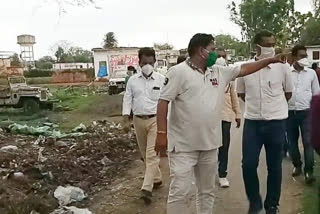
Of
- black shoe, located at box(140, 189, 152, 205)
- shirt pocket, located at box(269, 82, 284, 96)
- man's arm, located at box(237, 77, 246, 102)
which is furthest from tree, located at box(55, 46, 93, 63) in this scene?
shirt pocket, located at box(269, 82, 284, 96)

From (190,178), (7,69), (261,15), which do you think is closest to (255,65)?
(190,178)

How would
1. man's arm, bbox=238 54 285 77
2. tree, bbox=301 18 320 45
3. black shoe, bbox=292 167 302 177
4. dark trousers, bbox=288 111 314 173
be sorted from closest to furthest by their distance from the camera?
man's arm, bbox=238 54 285 77, dark trousers, bbox=288 111 314 173, black shoe, bbox=292 167 302 177, tree, bbox=301 18 320 45

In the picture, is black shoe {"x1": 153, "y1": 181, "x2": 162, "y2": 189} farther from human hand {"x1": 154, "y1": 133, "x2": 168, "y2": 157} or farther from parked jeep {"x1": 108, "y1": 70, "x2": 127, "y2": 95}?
parked jeep {"x1": 108, "y1": 70, "x2": 127, "y2": 95}

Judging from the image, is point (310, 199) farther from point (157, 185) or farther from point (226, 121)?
point (157, 185)

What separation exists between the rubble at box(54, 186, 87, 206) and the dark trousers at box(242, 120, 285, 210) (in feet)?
7.65

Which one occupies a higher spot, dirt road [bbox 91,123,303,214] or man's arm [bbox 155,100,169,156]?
man's arm [bbox 155,100,169,156]

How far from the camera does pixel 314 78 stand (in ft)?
25.6

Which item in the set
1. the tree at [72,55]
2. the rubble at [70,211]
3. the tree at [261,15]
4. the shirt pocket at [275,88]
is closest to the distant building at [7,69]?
the rubble at [70,211]

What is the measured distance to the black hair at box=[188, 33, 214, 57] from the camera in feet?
17.9

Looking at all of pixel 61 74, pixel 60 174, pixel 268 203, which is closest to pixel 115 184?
pixel 60 174

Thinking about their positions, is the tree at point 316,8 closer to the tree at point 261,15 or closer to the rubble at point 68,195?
the tree at point 261,15

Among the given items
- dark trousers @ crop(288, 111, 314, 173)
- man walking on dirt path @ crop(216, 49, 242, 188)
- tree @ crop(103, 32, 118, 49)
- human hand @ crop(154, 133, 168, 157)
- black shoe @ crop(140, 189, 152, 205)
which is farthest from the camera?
tree @ crop(103, 32, 118, 49)

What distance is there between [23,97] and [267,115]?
19624mm

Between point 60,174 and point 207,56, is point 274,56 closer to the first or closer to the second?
point 207,56
